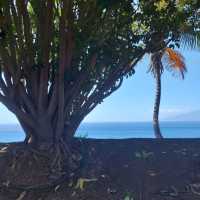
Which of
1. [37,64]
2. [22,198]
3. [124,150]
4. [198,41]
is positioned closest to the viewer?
[22,198]

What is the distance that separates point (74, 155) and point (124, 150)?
35.3 inches

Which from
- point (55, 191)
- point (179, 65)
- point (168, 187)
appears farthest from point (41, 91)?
point (179, 65)

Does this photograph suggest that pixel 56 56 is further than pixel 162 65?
No

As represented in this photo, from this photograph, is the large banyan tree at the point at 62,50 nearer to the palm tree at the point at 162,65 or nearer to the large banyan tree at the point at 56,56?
the large banyan tree at the point at 56,56

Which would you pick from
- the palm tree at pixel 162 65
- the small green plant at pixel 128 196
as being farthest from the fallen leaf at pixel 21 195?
the palm tree at pixel 162 65

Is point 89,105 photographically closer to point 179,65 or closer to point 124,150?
Answer: point 124,150

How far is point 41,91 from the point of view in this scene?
8.04 m

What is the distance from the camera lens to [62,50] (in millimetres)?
7801

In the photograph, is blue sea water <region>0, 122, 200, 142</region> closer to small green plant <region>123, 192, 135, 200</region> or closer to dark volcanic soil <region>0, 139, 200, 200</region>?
dark volcanic soil <region>0, 139, 200, 200</region>

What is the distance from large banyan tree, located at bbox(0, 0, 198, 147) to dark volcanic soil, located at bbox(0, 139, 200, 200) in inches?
27.9

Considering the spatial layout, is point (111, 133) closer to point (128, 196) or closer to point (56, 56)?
point (56, 56)

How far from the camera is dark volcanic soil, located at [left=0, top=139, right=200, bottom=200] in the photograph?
7348 millimetres

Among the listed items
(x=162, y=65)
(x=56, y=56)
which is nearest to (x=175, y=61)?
(x=162, y=65)

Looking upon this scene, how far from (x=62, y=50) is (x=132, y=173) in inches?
82.2
